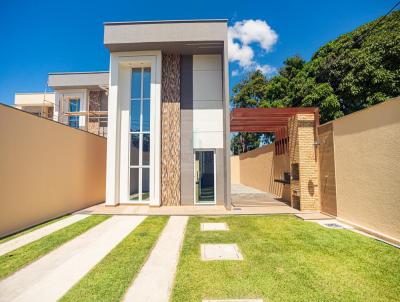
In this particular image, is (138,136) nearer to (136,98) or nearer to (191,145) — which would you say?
(136,98)

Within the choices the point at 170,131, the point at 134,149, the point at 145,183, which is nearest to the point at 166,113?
the point at 170,131

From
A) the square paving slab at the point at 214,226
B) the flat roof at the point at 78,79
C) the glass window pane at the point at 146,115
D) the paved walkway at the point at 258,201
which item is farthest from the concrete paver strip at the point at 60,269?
the flat roof at the point at 78,79

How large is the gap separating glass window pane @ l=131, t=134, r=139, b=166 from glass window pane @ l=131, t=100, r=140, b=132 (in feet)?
1.22

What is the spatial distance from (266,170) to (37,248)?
1403cm

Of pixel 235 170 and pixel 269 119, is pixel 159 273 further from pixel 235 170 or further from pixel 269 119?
pixel 235 170

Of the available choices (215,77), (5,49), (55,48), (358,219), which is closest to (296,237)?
(358,219)

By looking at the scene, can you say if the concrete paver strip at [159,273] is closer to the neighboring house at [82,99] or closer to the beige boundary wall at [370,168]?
the beige boundary wall at [370,168]

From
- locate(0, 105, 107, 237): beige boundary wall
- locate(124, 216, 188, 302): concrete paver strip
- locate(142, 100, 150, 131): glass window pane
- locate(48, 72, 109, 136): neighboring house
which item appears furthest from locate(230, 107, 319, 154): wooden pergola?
locate(48, 72, 109, 136): neighboring house

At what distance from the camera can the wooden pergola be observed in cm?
909

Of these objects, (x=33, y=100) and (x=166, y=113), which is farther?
(x=33, y=100)

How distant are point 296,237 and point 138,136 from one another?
770 cm

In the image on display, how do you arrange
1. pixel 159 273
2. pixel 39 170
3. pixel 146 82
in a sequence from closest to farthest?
pixel 159 273
pixel 39 170
pixel 146 82

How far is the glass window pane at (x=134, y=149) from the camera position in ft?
33.4

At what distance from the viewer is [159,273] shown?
3.73 m
